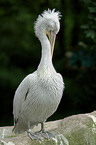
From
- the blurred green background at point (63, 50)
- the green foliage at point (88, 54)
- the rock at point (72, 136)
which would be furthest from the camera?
the blurred green background at point (63, 50)

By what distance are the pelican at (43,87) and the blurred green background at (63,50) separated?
6.25 feet

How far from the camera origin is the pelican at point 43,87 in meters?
2.76

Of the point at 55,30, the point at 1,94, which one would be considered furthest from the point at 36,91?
the point at 1,94

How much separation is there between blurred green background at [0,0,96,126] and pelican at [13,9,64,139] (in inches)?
75.0

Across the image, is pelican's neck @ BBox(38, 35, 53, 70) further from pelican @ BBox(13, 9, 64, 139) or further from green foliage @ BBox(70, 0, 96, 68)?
green foliage @ BBox(70, 0, 96, 68)

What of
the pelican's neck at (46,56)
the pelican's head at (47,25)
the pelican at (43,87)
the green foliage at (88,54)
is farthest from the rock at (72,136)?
the green foliage at (88,54)

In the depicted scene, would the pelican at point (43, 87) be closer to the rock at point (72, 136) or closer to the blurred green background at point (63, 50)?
the rock at point (72, 136)

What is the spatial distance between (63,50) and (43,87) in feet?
19.3

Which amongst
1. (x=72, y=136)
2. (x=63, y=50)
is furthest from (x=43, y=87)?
(x=63, y=50)

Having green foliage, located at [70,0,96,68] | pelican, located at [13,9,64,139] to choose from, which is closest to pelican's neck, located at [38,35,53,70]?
pelican, located at [13,9,64,139]

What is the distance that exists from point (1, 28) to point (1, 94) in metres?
2.36

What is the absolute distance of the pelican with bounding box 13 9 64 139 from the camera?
9.04ft

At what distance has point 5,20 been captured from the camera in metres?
8.19

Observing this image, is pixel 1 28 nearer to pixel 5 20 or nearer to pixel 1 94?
pixel 5 20
